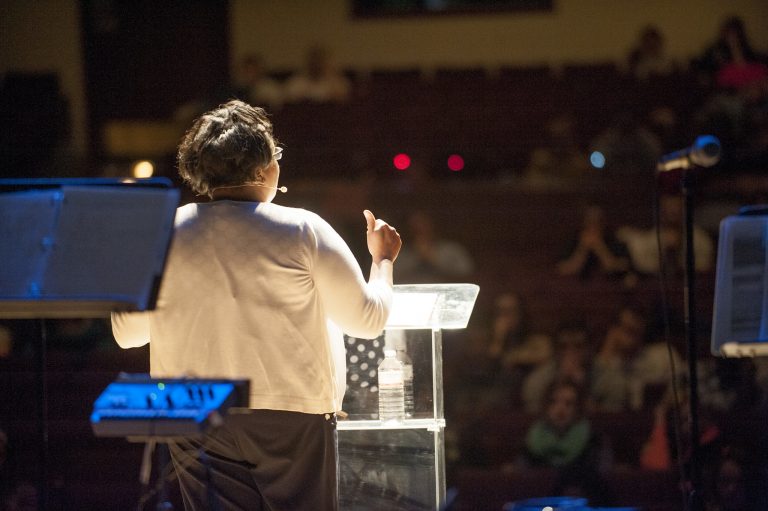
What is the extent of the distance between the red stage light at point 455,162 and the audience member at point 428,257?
0.42 m

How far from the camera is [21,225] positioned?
190cm

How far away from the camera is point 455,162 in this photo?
564cm

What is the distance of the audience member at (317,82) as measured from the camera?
672 centimetres

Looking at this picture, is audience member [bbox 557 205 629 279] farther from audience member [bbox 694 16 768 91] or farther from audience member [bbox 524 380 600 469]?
audience member [bbox 694 16 768 91]

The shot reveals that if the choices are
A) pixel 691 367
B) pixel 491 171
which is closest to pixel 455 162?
pixel 491 171

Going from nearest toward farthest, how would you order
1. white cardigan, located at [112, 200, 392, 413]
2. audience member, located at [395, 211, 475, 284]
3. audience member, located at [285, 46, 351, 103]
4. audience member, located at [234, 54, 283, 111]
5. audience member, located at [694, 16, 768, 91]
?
white cardigan, located at [112, 200, 392, 413] → audience member, located at [395, 211, 475, 284] → audience member, located at [234, 54, 283, 111] → audience member, located at [694, 16, 768, 91] → audience member, located at [285, 46, 351, 103]

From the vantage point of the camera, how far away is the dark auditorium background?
4125 mm

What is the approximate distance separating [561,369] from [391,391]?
228 centimetres

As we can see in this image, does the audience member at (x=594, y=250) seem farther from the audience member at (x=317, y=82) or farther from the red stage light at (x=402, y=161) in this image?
the audience member at (x=317, y=82)

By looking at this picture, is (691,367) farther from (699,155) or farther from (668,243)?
(668,243)

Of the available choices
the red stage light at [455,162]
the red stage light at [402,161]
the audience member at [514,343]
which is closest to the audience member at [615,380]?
the audience member at [514,343]

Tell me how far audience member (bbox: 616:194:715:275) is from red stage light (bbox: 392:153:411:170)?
1.35 m

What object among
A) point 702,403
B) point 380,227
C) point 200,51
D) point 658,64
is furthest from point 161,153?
point 380,227

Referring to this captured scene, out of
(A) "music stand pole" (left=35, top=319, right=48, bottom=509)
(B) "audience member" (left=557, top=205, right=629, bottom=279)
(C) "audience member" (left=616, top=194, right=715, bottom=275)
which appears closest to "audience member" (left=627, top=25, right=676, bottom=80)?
(C) "audience member" (left=616, top=194, right=715, bottom=275)
